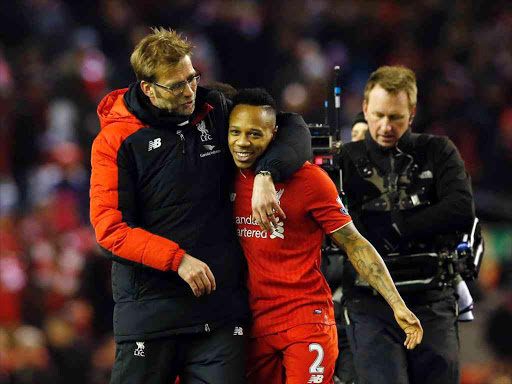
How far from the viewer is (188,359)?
392cm

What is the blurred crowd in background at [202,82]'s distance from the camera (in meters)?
8.10

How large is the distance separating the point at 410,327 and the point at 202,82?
5984mm

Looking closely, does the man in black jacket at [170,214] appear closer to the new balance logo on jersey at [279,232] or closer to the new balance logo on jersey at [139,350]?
the new balance logo on jersey at [139,350]

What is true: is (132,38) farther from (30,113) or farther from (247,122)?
(247,122)

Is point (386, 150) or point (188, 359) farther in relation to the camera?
point (386, 150)

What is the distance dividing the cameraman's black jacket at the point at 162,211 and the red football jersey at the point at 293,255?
79 mm

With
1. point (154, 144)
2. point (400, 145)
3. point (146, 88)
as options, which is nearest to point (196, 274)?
point (154, 144)

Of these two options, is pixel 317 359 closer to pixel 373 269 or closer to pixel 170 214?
pixel 373 269

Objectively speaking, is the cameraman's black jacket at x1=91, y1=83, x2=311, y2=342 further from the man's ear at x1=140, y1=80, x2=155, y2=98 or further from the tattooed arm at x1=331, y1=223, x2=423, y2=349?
the tattooed arm at x1=331, y1=223, x2=423, y2=349

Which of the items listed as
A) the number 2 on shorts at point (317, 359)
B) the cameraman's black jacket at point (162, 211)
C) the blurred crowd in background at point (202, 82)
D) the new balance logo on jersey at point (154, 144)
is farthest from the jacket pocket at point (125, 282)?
the blurred crowd in background at point (202, 82)

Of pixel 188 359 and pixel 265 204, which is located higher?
pixel 265 204

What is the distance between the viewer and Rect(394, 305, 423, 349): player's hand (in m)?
3.74

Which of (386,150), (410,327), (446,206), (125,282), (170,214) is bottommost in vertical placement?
(410,327)

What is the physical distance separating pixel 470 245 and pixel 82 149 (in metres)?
5.25
